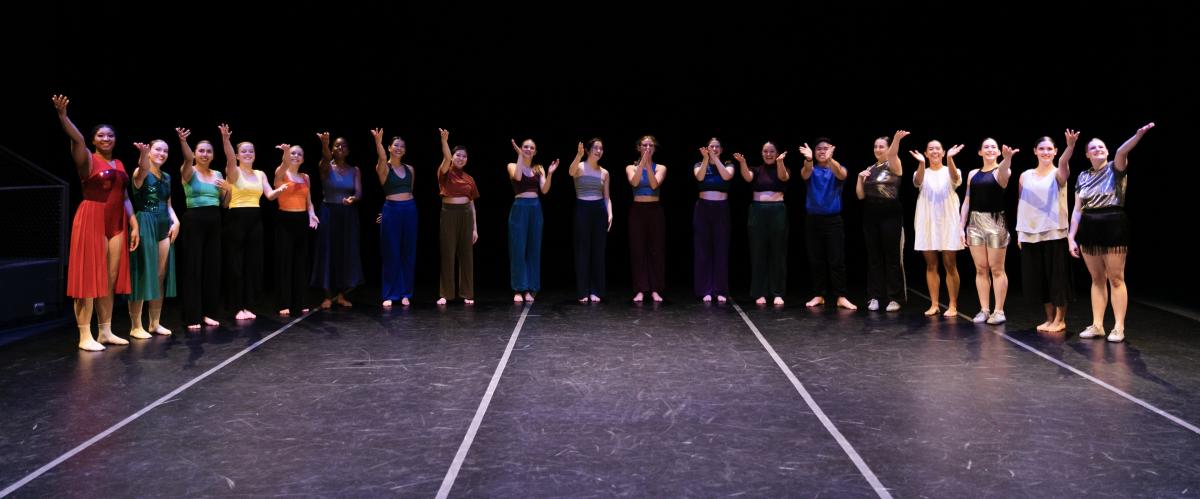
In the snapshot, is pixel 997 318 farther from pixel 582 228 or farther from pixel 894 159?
pixel 582 228

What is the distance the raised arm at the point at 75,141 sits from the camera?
4152 millimetres

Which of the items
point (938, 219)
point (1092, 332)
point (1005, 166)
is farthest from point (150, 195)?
point (1092, 332)

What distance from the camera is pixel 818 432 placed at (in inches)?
120

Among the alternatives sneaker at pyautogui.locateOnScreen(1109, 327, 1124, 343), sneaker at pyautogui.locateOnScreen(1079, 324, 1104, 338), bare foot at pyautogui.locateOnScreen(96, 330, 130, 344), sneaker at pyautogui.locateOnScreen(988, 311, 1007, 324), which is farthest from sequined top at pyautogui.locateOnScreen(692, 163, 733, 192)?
bare foot at pyautogui.locateOnScreen(96, 330, 130, 344)

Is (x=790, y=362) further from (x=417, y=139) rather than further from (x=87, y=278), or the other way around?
(x=417, y=139)

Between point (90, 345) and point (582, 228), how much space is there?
3318mm

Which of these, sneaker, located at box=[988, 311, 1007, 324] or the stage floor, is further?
sneaker, located at box=[988, 311, 1007, 324]

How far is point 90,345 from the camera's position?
4.59m

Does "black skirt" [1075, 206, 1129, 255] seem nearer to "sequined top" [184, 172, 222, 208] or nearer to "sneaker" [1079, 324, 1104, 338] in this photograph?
"sneaker" [1079, 324, 1104, 338]

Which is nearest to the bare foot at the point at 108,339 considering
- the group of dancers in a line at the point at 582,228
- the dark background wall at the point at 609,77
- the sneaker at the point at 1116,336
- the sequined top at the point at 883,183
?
the group of dancers in a line at the point at 582,228

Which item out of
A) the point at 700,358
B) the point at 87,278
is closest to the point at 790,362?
the point at 700,358

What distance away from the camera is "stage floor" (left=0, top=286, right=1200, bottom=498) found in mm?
2561

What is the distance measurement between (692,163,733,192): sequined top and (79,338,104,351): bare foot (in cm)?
406

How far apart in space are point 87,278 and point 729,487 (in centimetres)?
367
